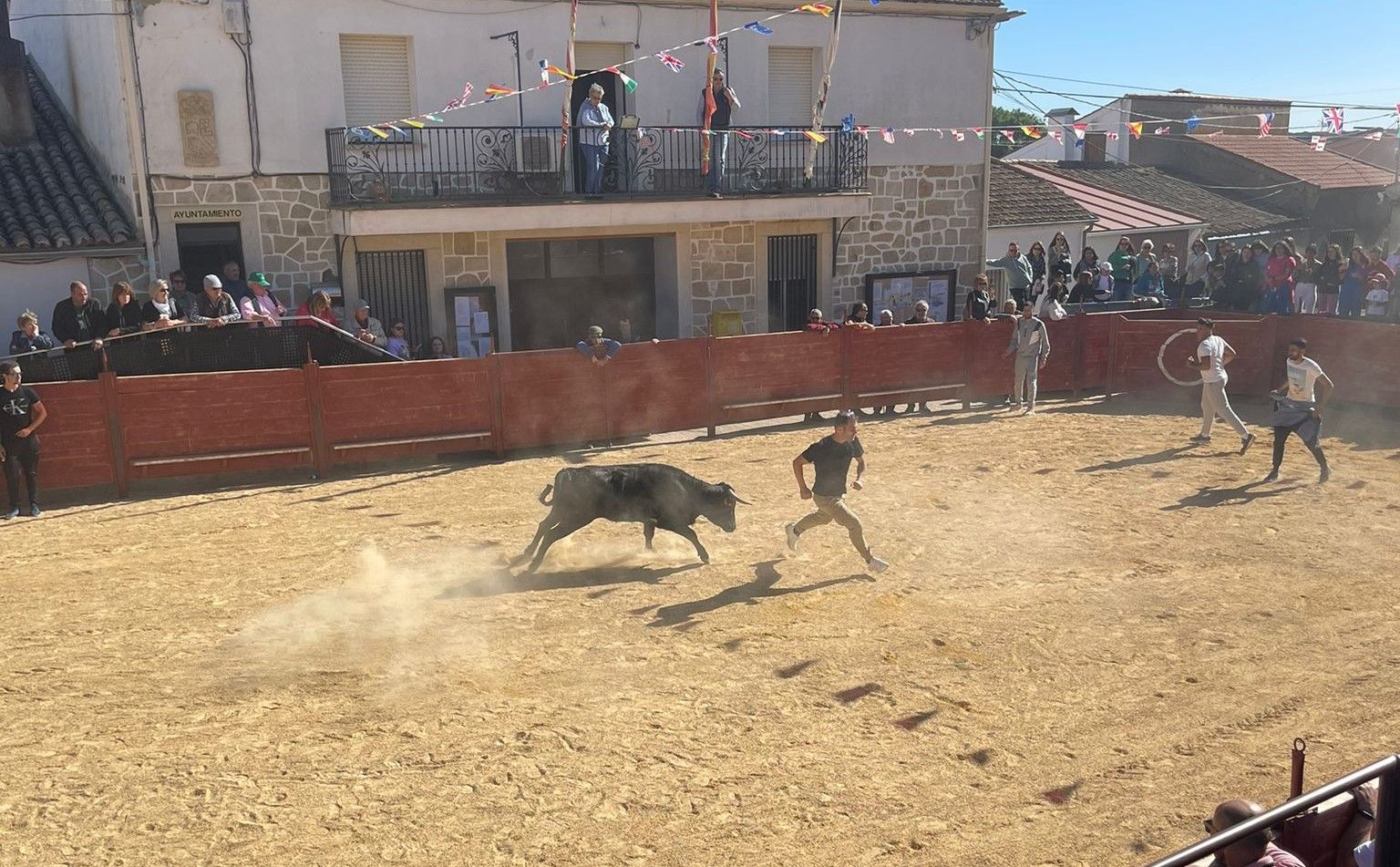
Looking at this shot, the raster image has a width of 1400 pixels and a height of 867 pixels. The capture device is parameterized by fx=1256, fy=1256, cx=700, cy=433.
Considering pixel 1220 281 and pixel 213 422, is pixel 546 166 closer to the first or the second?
pixel 213 422

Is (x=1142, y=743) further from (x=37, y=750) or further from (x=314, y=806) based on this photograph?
(x=37, y=750)

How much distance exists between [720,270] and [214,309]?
838 centimetres

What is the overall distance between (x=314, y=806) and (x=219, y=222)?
12.0 meters

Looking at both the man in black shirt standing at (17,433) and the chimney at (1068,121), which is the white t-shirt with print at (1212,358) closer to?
the man in black shirt standing at (17,433)

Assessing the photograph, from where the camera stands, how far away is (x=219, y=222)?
16.6 m

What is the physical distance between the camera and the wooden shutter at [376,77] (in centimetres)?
1720

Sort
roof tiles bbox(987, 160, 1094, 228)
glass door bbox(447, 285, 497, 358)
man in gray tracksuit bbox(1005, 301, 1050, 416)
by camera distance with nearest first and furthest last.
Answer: man in gray tracksuit bbox(1005, 301, 1050, 416), glass door bbox(447, 285, 497, 358), roof tiles bbox(987, 160, 1094, 228)

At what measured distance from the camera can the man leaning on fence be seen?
558 inches

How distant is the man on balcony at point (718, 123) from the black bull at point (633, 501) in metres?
9.40

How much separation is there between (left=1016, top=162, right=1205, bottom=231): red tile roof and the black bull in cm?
2060

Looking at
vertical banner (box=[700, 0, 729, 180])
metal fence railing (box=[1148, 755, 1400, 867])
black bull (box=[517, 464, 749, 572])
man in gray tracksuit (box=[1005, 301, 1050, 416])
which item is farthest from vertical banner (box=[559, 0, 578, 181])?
metal fence railing (box=[1148, 755, 1400, 867])

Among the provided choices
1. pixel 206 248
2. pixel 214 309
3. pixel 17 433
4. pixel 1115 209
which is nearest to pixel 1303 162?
pixel 1115 209

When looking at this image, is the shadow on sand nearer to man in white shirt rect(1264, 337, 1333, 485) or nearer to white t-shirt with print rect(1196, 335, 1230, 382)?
man in white shirt rect(1264, 337, 1333, 485)

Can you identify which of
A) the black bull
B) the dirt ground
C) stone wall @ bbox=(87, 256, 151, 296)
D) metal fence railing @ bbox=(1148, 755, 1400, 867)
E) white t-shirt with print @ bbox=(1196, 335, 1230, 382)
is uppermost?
stone wall @ bbox=(87, 256, 151, 296)
